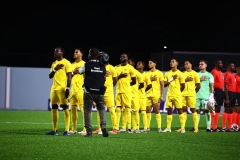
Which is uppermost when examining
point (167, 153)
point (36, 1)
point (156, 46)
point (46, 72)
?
point (36, 1)

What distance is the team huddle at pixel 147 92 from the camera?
638 inches

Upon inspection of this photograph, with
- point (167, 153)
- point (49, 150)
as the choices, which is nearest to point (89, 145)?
point (49, 150)

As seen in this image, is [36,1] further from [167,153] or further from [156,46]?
[167,153]

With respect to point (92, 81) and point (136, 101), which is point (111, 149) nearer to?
point (92, 81)

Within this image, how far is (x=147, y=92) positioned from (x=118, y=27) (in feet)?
95.9

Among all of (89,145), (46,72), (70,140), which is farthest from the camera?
(46,72)

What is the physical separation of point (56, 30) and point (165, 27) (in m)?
A: 8.91

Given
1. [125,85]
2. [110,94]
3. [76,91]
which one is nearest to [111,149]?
[76,91]

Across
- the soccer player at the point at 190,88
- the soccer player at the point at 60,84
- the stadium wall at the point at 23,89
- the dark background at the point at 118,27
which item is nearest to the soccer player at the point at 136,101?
the soccer player at the point at 190,88

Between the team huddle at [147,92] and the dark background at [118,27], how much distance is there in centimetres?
2294

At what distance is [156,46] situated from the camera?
47969 mm

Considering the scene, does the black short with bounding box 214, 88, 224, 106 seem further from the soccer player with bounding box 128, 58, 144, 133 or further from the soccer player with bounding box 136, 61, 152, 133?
the soccer player with bounding box 128, 58, 144, 133

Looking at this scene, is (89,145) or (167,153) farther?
(89,145)

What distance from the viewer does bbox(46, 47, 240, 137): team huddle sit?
16.2 metres
